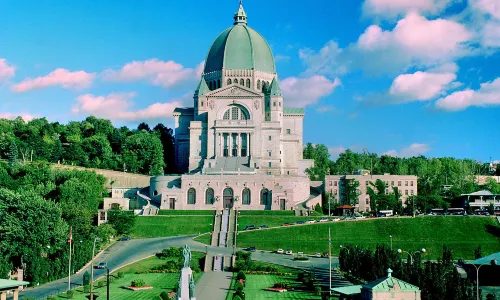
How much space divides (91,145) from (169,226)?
Answer: 45405 millimetres

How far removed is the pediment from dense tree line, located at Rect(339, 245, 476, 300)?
58.8 m

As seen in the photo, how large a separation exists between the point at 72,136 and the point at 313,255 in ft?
234

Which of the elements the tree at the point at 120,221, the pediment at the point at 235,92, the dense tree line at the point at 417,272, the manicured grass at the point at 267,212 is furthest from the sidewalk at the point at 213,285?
the pediment at the point at 235,92

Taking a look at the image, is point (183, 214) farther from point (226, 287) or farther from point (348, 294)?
point (348, 294)

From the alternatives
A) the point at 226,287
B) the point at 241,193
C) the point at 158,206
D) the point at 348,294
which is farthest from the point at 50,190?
the point at 348,294

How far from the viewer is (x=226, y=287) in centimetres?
→ 6241

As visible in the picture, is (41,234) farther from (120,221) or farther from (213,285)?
(213,285)

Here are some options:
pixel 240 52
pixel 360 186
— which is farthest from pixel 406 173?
pixel 240 52

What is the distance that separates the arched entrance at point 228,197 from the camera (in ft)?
358

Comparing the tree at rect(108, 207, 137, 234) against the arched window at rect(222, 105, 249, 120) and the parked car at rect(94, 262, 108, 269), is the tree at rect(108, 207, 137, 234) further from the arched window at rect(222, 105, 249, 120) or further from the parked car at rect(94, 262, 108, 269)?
the arched window at rect(222, 105, 249, 120)

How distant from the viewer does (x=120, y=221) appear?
90.8 metres

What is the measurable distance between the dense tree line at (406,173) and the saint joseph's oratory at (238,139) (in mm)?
10051

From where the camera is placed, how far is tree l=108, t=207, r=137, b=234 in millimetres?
90494

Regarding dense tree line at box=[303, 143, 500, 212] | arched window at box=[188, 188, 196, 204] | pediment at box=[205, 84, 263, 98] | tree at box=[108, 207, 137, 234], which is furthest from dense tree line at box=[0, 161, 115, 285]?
dense tree line at box=[303, 143, 500, 212]
